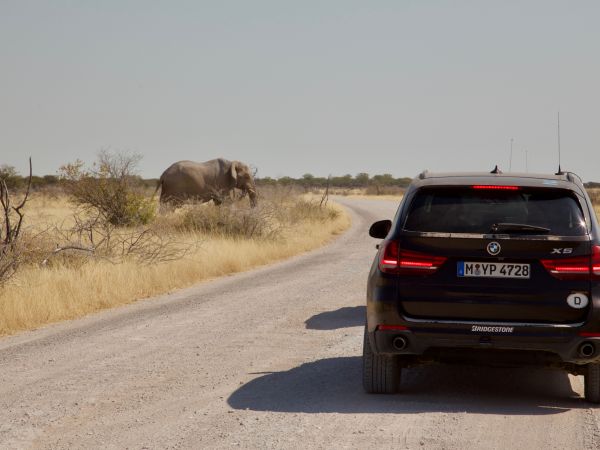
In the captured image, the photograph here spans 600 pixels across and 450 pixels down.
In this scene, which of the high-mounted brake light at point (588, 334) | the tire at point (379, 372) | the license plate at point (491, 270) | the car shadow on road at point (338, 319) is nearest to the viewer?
the high-mounted brake light at point (588, 334)

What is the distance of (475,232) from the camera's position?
691 centimetres

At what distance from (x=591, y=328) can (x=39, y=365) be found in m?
4.81

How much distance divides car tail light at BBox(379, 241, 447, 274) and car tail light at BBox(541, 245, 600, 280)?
790 mm

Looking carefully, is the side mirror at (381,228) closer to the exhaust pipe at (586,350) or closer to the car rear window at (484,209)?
the car rear window at (484,209)

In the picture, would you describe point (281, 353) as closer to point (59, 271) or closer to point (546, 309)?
point (546, 309)

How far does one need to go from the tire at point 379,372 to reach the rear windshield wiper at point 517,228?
1230 mm

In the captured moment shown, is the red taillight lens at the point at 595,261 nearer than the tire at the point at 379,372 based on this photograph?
Yes

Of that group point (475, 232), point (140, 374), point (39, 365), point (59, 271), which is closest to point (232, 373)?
point (140, 374)

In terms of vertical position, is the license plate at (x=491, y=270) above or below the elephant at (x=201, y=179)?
below

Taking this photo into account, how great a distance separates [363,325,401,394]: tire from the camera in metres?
7.27

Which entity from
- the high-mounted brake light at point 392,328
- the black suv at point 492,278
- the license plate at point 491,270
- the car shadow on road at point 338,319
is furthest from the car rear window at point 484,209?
the car shadow on road at point 338,319

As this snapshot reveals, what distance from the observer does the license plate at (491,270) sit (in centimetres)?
682

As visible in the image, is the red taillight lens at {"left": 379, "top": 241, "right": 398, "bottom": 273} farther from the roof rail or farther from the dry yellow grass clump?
the dry yellow grass clump

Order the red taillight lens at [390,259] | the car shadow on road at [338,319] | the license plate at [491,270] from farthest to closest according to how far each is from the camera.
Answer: the car shadow on road at [338,319] → the red taillight lens at [390,259] → the license plate at [491,270]
